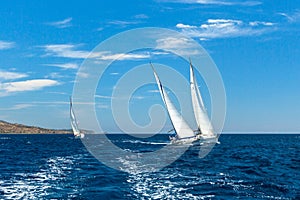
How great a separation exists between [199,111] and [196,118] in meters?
2.09

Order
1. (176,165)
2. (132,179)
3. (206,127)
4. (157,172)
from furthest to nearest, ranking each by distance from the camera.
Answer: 1. (206,127)
2. (176,165)
3. (157,172)
4. (132,179)

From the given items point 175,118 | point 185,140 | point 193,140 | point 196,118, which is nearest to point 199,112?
point 196,118

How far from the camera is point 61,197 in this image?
31312 mm

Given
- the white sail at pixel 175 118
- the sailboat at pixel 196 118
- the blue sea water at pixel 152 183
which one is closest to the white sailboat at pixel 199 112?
the sailboat at pixel 196 118

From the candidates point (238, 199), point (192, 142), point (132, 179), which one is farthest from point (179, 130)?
point (238, 199)

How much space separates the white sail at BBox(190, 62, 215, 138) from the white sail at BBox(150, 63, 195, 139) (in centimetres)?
743

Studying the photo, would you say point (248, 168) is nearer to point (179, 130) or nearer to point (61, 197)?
point (61, 197)

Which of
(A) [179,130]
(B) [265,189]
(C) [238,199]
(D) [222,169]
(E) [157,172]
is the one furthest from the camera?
(A) [179,130]

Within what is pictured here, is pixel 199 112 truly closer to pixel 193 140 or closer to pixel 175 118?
pixel 193 140

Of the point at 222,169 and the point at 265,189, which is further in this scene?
the point at 222,169

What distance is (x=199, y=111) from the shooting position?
102m

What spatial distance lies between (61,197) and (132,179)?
36.1 feet

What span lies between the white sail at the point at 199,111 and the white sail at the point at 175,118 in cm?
743

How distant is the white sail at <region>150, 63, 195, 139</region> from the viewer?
9225 centimetres
